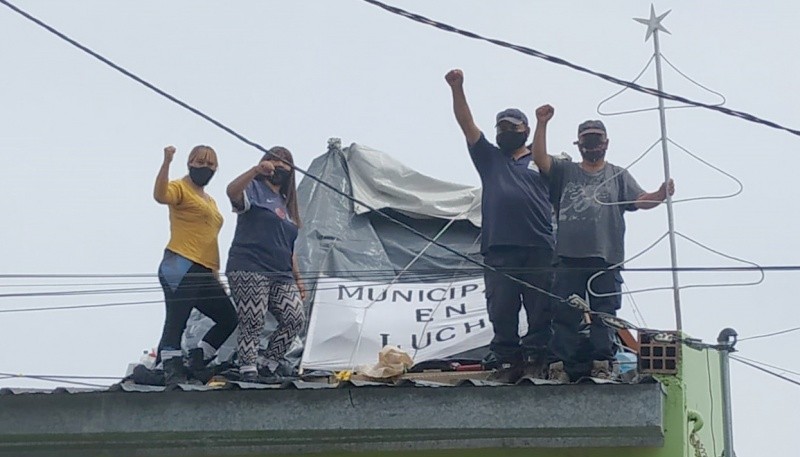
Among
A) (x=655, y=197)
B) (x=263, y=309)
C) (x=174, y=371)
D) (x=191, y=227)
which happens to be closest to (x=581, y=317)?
(x=655, y=197)

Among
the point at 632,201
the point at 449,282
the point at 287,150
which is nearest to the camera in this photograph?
the point at 632,201

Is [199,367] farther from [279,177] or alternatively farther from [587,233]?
[587,233]

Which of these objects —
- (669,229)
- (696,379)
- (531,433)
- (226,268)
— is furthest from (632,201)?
(226,268)

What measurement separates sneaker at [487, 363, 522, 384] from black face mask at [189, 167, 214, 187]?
2.30m

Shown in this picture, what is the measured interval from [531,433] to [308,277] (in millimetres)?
3997

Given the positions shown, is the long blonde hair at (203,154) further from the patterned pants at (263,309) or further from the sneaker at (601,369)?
the sneaker at (601,369)

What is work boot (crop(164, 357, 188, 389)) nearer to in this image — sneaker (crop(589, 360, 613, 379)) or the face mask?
sneaker (crop(589, 360, 613, 379))

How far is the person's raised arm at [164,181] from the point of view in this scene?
927cm

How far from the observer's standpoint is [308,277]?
11555 mm

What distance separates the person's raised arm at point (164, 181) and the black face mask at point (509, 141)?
2040mm

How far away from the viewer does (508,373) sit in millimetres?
8758

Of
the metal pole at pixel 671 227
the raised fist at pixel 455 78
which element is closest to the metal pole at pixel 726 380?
the metal pole at pixel 671 227

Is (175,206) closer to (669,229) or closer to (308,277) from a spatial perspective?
(308,277)

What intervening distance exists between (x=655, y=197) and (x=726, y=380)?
1.25 meters
